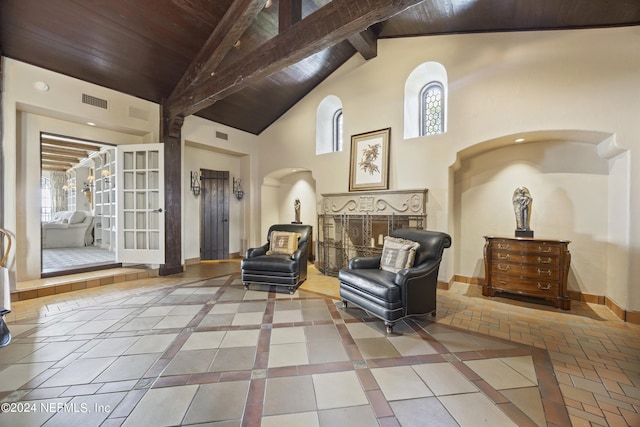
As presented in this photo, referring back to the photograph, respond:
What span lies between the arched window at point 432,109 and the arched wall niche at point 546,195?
71 cm

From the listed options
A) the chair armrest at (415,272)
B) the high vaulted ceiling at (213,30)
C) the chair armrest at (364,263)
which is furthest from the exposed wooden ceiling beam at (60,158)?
the chair armrest at (415,272)

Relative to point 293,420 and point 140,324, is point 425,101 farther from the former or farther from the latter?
point 140,324

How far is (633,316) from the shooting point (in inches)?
106

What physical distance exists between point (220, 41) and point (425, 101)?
11.4 ft

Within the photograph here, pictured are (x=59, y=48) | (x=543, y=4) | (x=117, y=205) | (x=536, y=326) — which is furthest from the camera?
(x=117, y=205)

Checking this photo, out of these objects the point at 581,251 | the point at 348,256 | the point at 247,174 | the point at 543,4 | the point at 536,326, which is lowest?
the point at 536,326

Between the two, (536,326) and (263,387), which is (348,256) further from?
(263,387)

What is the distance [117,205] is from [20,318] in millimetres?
2194

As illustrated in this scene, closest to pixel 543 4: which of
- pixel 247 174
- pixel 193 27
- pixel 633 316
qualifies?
pixel 633 316

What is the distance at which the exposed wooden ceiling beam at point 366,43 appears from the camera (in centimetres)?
413

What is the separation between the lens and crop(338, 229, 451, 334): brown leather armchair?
2475mm

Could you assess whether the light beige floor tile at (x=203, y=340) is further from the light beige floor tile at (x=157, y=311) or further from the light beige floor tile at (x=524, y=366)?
the light beige floor tile at (x=524, y=366)

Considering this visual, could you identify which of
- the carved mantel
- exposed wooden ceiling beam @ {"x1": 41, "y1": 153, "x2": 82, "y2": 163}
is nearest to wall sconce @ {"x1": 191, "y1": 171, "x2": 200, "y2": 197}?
the carved mantel

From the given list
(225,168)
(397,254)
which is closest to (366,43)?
(397,254)
